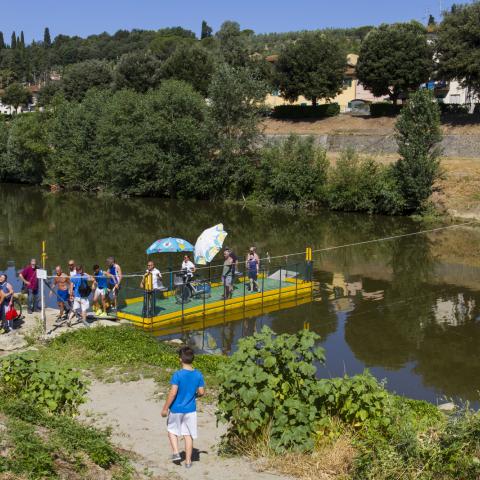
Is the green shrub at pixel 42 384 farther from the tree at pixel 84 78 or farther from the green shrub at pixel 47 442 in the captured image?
the tree at pixel 84 78

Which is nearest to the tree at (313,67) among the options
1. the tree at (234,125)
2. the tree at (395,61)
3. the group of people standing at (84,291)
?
the tree at (395,61)

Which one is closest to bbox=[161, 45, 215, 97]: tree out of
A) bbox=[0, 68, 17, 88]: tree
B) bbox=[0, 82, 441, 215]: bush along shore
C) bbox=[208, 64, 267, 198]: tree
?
bbox=[0, 82, 441, 215]: bush along shore

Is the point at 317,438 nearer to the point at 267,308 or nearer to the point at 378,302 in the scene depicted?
the point at 267,308

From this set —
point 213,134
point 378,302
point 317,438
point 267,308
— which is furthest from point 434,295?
point 213,134

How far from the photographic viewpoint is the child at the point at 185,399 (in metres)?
8.85

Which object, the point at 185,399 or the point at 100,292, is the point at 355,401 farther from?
the point at 100,292

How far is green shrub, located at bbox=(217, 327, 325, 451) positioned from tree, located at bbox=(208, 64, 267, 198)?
47.1 m

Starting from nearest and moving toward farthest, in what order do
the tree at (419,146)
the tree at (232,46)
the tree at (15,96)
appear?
the tree at (419,146) < the tree at (232,46) < the tree at (15,96)

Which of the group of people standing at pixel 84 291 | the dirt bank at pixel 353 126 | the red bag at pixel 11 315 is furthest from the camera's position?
the dirt bank at pixel 353 126

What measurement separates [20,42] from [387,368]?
7036 inches

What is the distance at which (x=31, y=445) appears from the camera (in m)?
7.52

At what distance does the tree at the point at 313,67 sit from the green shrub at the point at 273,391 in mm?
61721

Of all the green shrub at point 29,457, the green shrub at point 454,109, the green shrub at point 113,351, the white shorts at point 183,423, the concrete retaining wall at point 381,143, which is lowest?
the green shrub at point 113,351

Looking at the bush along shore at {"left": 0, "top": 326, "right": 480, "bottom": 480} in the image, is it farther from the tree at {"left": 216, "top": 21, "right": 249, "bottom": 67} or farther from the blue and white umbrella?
the tree at {"left": 216, "top": 21, "right": 249, "bottom": 67}
